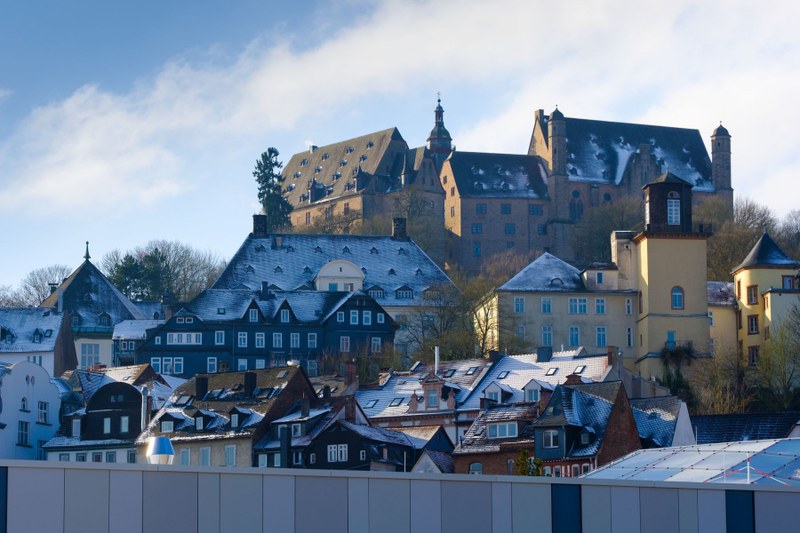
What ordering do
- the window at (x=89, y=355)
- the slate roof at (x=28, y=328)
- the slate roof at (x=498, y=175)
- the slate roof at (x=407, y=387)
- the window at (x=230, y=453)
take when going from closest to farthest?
the window at (x=230, y=453) < the slate roof at (x=407, y=387) < the slate roof at (x=28, y=328) < the window at (x=89, y=355) < the slate roof at (x=498, y=175)

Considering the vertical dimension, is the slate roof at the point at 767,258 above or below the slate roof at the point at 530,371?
Result: above

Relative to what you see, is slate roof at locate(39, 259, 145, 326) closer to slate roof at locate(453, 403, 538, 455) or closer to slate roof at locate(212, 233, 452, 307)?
slate roof at locate(212, 233, 452, 307)

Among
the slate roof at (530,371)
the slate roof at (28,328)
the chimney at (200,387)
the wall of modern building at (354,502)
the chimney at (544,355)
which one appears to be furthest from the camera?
the slate roof at (28,328)

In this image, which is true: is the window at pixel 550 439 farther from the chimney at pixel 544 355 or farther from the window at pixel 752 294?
the window at pixel 752 294

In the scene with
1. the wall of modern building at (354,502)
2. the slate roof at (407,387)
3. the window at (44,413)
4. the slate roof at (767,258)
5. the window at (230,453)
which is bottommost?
the window at (230,453)

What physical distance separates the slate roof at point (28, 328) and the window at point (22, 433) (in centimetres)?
2082

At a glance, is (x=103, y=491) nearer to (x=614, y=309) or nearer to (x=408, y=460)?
(x=408, y=460)

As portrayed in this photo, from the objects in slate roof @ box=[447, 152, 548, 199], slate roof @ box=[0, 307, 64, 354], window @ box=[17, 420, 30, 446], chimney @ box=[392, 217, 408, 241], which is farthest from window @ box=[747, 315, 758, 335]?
slate roof @ box=[447, 152, 548, 199]

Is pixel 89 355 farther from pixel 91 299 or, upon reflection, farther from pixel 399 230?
pixel 399 230

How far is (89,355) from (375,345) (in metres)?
18.8

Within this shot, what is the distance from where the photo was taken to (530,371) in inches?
3472

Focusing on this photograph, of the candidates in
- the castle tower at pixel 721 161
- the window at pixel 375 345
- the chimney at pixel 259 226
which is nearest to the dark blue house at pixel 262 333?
the window at pixel 375 345

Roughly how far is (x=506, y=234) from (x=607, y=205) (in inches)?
338

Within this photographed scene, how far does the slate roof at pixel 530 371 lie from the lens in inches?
3334
